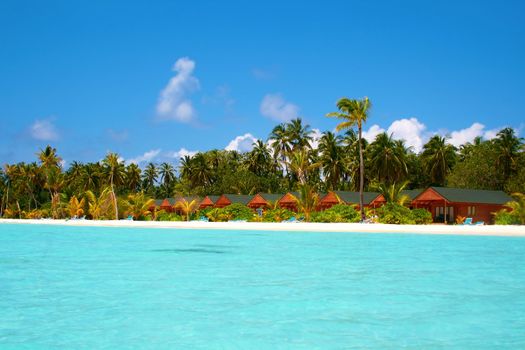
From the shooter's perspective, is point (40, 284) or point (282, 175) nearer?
point (40, 284)

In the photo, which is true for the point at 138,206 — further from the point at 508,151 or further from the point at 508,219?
the point at 508,151

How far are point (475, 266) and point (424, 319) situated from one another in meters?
8.59

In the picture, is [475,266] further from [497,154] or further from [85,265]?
[497,154]

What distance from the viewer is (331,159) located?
7506 cm

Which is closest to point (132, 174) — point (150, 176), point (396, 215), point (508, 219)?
point (150, 176)

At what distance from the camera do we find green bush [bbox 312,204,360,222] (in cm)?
4316

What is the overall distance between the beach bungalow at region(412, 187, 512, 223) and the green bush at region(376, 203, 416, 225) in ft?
33.1

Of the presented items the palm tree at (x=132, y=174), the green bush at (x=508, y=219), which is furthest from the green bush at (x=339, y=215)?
the palm tree at (x=132, y=174)

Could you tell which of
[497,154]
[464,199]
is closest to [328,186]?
[497,154]

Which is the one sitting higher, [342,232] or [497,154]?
[497,154]

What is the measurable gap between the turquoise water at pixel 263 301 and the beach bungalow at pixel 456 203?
30427mm

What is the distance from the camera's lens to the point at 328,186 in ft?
262

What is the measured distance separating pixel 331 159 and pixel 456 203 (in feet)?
89.3

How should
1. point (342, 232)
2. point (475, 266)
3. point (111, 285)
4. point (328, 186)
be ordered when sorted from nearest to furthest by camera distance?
point (111, 285) → point (475, 266) → point (342, 232) → point (328, 186)
